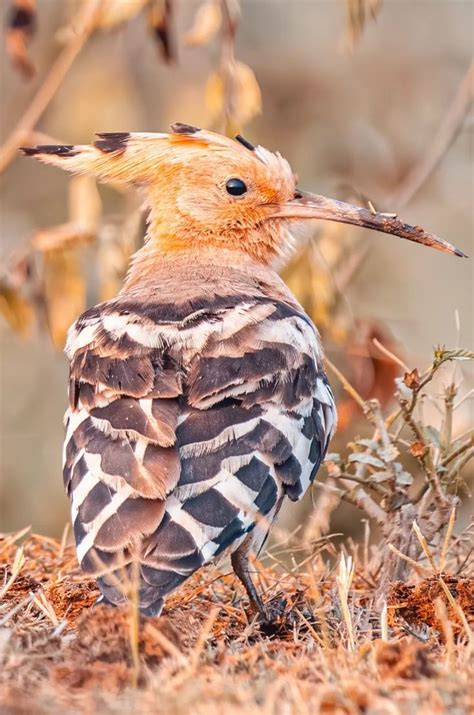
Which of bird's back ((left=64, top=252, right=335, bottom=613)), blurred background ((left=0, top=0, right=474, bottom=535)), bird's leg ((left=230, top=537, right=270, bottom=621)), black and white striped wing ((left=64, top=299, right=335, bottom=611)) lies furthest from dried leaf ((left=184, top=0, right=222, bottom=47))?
bird's leg ((left=230, top=537, right=270, bottom=621))

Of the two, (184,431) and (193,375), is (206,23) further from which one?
(184,431)

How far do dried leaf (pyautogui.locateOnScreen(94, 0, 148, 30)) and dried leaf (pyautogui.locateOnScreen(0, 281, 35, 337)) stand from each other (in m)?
1.14

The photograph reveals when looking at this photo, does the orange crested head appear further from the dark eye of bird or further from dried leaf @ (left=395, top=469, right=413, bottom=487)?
dried leaf @ (left=395, top=469, right=413, bottom=487)

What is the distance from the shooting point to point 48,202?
867cm

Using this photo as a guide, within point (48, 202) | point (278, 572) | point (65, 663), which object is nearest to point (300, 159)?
point (48, 202)

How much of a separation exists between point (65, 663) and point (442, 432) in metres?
1.57

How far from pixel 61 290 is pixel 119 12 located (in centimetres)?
115

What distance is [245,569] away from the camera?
3422mm

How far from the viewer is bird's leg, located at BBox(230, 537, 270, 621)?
130 inches

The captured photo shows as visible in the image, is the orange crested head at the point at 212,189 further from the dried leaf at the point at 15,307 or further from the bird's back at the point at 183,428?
the dried leaf at the point at 15,307

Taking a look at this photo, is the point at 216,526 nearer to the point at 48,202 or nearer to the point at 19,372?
the point at 19,372

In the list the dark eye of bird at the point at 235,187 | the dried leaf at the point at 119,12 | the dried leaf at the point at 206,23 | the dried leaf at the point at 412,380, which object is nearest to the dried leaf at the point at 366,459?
the dried leaf at the point at 412,380

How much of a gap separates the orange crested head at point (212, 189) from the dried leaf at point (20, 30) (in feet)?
2.47

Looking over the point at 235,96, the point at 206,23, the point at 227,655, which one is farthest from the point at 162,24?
the point at 227,655
